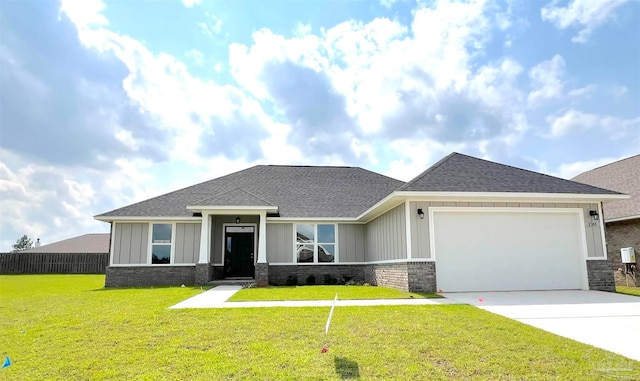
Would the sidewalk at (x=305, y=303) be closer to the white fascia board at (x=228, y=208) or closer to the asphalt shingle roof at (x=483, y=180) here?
the asphalt shingle roof at (x=483, y=180)

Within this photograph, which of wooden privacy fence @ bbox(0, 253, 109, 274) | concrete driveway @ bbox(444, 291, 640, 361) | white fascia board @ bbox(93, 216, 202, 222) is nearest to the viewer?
concrete driveway @ bbox(444, 291, 640, 361)

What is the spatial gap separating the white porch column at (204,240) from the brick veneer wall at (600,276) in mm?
12686

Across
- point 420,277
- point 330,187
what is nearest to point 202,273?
point 330,187

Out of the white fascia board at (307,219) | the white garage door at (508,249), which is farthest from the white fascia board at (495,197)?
the white fascia board at (307,219)

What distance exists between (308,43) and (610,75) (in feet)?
33.3

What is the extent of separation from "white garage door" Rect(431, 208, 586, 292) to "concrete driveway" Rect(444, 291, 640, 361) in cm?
56

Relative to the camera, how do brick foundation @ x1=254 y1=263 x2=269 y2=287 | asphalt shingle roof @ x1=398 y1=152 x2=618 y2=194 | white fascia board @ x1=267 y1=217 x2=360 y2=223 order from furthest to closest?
white fascia board @ x1=267 y1=217 x2=360 y2=223 < brick foundation @ x1=254 y1=263 x2=269 y2=287 < asphalt shingle roof @ x1=398 y1=152 x2=618 y2=194

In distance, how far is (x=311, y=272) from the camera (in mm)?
16609

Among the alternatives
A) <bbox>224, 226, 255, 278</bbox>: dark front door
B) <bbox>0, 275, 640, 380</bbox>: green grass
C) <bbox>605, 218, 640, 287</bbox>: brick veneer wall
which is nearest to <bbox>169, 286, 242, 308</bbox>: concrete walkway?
<bbox>0, 275, 640, 380</bbox>: green grass

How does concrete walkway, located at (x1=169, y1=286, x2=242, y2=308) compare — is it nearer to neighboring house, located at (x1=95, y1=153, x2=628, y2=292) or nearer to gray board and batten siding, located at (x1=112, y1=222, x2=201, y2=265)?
neighboring house, located at (x1=95, y1=153, x2=628, y2=292)

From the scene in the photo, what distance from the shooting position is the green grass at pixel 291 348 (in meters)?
4.20

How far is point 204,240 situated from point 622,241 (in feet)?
49.8

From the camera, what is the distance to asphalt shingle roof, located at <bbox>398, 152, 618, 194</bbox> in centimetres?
1149

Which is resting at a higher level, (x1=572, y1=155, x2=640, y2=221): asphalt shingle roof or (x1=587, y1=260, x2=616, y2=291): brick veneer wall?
(x1=572, y1=155, x2=640, y2=221): asphalt shingle roof
